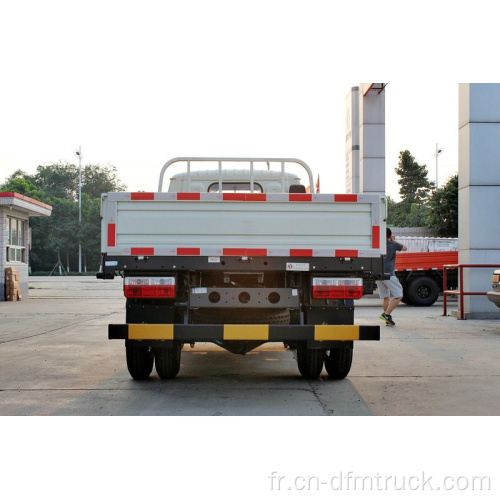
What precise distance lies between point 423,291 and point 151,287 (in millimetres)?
13464

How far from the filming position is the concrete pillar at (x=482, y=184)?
13.2 m

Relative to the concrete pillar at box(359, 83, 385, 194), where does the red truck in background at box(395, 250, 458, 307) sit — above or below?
below

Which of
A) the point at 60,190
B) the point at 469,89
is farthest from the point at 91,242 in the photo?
the point at 469,89

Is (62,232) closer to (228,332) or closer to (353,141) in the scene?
(353,141)

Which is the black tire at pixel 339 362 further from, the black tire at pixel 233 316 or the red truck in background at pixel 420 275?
the red truck in background at pixel 420 275

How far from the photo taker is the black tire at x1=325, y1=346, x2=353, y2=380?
21.5 ft

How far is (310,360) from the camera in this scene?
6.57m

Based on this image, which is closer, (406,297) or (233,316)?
(233,316)

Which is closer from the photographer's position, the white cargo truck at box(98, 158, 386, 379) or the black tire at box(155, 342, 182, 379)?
the white cargo truck at box(98, 158, 386, 379)

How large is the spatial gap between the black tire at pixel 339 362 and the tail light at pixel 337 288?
82 centimetres

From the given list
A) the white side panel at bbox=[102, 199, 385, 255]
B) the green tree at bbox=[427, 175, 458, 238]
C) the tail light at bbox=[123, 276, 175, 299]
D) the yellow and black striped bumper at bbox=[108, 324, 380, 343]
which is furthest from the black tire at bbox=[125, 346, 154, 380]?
the green tree at bbox=[427, 175, 458, 238]

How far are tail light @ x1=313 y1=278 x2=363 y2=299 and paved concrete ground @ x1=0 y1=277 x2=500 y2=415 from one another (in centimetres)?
92

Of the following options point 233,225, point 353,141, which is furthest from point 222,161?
point 353,141

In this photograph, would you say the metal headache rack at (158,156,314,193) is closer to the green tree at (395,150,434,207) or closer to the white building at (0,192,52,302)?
the white building at (0,192,52,302)
